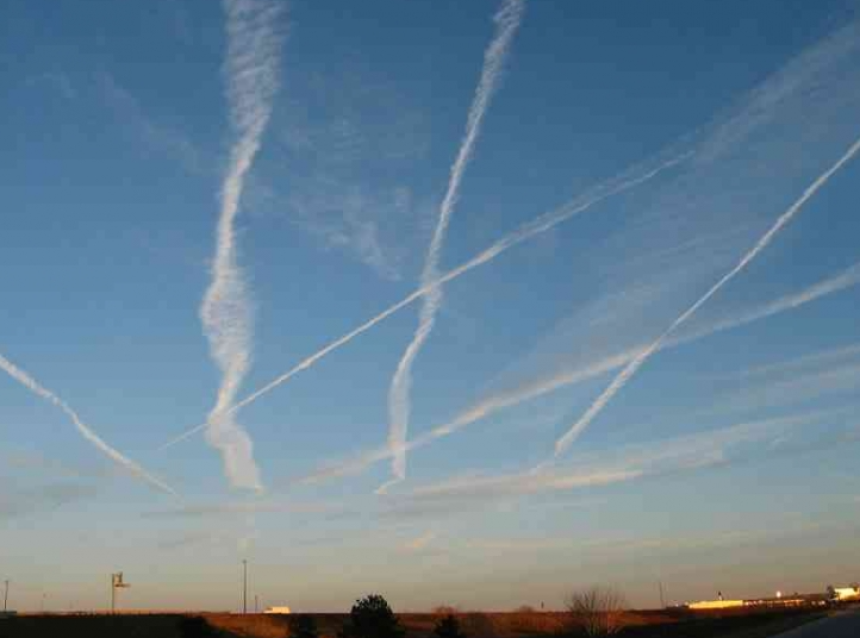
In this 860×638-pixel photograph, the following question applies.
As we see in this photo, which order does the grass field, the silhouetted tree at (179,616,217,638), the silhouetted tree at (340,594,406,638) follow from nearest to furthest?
the silhouetted tree at (340,594,406,638) < the silhouetted tree at (179,616,217,638) < the grass field

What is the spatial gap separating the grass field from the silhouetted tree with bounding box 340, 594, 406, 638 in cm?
5359

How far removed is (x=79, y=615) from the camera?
435 feet

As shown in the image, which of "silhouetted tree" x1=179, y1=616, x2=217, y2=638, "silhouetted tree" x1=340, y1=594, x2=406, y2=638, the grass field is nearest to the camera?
"silhouetted tree" x1=340, y1=594, x2=406, y2=638

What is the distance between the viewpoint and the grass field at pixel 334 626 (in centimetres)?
12069

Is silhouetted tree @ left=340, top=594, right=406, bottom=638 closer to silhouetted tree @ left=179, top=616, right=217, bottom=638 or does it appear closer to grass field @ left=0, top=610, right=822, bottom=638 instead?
silhouetted tree @ left=179, top=616, right=217, bottom=638

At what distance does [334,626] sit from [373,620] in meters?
100

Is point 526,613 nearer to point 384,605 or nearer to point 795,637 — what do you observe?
point 795,637

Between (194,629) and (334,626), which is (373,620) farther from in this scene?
(334,626)

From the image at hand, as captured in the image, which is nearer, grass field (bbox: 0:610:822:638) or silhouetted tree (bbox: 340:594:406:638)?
silhouetted tree (bbox: 340:594:406:638)

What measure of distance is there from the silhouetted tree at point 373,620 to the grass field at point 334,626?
53.6m

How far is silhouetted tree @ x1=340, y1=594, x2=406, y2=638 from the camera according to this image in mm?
49281

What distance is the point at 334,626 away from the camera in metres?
144

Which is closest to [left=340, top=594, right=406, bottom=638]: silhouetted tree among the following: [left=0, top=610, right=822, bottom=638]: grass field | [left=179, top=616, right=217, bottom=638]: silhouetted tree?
[left=179, top=616, right=217, bottom=638]: silhouetted tree

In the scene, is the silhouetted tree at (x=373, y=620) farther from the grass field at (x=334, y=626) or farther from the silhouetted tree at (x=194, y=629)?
the grass field at (x=334, y=626)
